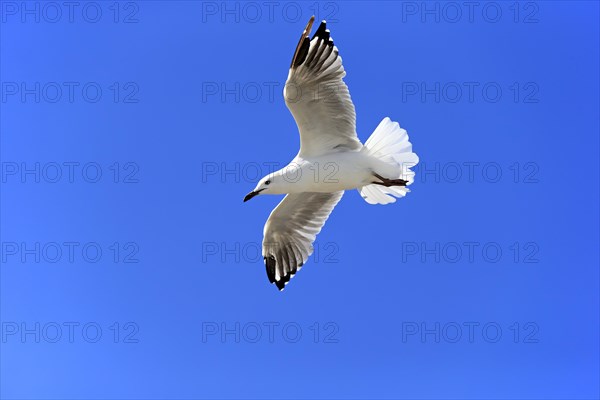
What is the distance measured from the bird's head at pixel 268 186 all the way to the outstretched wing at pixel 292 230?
58cm

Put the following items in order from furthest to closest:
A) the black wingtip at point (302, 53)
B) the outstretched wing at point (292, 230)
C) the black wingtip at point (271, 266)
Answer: the black wingtip at point (271, 266) < the outstretched wing at point (292, 230) < the black wingtip at point (302, 53)

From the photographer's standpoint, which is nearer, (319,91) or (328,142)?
(319,91)

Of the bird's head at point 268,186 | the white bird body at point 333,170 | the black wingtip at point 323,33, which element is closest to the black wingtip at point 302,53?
the black wingtip at point 323,33

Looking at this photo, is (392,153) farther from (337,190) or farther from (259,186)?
(259,186)

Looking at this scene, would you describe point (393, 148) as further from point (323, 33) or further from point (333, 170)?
point (323, 33)

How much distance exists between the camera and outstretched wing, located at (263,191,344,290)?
6539 mm

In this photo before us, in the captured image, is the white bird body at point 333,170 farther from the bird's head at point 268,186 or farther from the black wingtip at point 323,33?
the black wingtip at point 323,33

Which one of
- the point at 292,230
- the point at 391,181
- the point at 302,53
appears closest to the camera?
the point at 302,53

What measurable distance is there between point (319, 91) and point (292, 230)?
4.54 feet

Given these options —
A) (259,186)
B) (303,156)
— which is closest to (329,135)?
(303,156)

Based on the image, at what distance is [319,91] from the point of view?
18.7 ft

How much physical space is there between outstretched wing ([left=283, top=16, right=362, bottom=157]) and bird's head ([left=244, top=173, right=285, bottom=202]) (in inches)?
13.8

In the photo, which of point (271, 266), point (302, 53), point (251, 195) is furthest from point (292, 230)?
point (302, 53)

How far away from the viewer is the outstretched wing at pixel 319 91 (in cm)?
565
